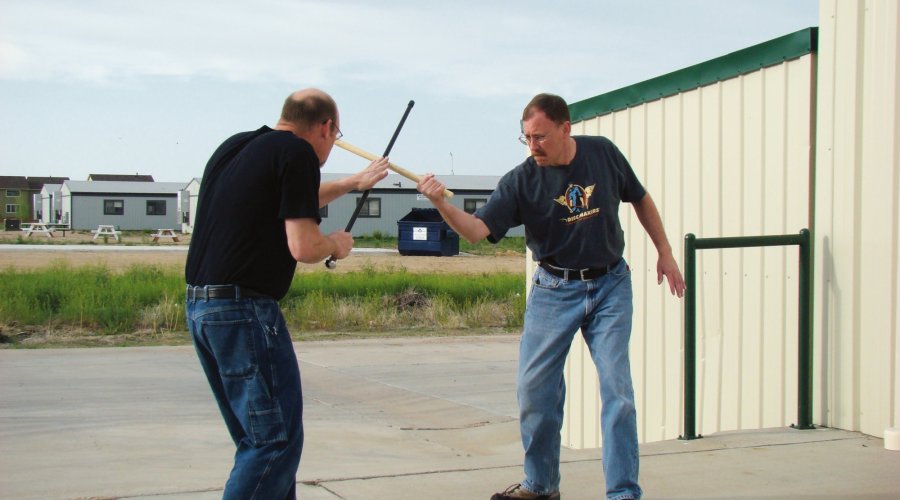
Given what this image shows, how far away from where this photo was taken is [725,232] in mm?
6250

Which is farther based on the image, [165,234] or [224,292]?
[165,234]

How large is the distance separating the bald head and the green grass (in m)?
10.8

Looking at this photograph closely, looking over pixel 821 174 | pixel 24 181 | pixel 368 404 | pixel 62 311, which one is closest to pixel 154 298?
pixel 62 311

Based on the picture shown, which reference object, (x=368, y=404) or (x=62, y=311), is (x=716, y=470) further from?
(x=62, y=311)

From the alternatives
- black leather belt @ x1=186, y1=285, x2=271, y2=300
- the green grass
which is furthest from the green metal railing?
the green grass

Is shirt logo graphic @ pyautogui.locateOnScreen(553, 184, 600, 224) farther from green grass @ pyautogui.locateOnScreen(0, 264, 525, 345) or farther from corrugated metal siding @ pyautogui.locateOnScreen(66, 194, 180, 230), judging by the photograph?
corrugated metal siding @ pyautogui.locateOnScreen(66, 194, 180, 230)

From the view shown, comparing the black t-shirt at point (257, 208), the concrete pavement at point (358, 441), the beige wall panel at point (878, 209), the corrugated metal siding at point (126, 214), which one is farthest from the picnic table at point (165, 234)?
the black t-shirt at point (257, 208)

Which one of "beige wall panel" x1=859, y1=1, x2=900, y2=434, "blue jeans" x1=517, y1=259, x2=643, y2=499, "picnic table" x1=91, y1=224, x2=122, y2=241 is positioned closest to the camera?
"blue jeans" x1=517, y1=259, x2=643, y2=499

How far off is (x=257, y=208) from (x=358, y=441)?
402 cm

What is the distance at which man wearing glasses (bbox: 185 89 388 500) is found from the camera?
3350 mm

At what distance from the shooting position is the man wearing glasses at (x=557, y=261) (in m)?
4.22

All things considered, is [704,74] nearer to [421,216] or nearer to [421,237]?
[421,237]

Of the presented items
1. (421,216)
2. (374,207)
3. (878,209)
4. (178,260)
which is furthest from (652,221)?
(374,207)

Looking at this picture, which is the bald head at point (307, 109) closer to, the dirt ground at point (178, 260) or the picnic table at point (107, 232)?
the dirt ground at point (178, 260)
